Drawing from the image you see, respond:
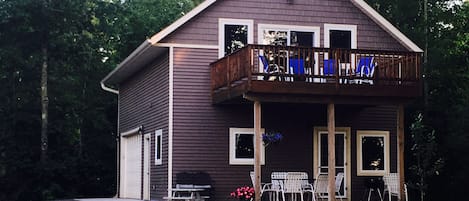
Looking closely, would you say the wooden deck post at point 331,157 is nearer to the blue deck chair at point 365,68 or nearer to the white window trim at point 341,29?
the blue deck chair at point 365,68

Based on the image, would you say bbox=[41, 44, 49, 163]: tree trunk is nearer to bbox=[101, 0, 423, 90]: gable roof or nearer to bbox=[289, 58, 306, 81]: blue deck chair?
bbox=[101, 0, 423, 90]: gable roof

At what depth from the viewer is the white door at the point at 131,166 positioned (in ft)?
77.2

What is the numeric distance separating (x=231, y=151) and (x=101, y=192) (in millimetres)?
11606

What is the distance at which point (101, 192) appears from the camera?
98.1 ft

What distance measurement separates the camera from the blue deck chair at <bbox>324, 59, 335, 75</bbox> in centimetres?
1727

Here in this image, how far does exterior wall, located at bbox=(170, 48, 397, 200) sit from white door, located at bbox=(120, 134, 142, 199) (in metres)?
4.00

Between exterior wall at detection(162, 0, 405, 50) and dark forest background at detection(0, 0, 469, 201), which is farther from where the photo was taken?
dark forest background at detection(0, 0, 469, 201)

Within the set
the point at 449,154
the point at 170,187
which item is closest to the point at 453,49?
the point at 449,154

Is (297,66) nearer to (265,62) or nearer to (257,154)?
(265,62)

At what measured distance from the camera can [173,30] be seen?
1938 centimetres

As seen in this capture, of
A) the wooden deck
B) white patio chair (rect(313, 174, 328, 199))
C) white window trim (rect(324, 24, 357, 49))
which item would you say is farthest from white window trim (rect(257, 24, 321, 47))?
white patio chair (rect(313, 174, 328, 199))

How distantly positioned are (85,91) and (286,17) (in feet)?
51.2

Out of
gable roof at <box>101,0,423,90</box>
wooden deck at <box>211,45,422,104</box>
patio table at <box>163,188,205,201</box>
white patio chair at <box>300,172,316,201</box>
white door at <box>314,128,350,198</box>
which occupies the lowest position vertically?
patio table at <box>163,188,205,201</box>

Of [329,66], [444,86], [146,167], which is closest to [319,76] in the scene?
[329,66]
